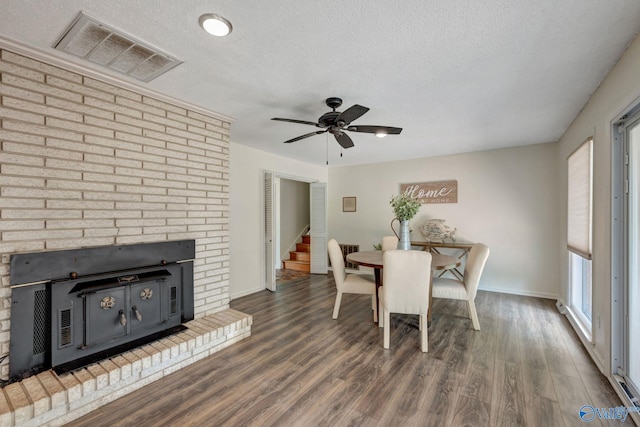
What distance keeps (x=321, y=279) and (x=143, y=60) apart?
177 inches

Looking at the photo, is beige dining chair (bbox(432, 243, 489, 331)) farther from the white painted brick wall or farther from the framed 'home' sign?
the white painted brick wall

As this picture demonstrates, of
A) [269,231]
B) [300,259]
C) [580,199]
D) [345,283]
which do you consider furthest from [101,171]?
[300,259]

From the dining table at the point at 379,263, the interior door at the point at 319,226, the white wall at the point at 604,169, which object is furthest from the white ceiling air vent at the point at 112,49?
the interior door at the point at 319,226

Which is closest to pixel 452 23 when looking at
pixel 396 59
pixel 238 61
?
pixel 396 59

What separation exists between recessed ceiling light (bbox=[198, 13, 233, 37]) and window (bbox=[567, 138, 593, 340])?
3.35m

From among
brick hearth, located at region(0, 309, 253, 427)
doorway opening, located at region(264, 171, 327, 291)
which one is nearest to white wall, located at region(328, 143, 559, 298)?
doorway opening, located at region(264, 171, 327, 291)

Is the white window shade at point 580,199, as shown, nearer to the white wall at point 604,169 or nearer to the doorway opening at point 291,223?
the white wall at point 604,169

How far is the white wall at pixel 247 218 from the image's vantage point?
4266 millimetres

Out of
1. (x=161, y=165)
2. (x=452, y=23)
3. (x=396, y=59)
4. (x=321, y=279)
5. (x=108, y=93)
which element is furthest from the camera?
(x=321, y=279)

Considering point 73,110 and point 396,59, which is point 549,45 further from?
point 73,110

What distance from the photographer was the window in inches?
106

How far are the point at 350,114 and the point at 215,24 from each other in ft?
3.83

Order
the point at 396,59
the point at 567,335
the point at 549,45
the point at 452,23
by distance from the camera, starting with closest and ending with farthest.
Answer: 1. the point at 452,23
2. the point at 549,45
3. the point at 396,59
4. the point at 567,335

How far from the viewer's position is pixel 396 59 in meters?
1.97
